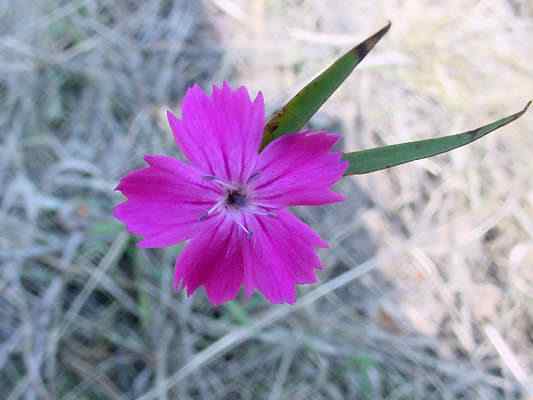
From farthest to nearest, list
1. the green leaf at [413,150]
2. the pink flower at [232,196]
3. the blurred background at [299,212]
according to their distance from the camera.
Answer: the blurred background at [299,212] < the pink flower at [232,196] < the green leaf at [413,150]

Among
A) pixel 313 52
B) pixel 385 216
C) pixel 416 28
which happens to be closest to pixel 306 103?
pixel 385 216

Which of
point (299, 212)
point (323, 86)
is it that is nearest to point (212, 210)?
point (323, 86)

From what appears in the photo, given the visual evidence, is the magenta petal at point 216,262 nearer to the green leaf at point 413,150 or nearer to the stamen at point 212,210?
the stamen at point 212,210

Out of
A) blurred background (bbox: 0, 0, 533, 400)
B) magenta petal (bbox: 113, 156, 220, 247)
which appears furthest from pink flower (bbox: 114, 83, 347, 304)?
blurred background (bbox: 0, 0, 533, 400)

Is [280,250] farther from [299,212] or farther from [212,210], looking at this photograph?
[299,212]

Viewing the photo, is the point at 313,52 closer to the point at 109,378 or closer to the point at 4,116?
the point at 4,116

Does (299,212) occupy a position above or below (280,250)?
above

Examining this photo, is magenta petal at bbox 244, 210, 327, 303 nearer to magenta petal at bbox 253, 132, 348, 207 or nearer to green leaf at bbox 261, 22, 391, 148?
magenta petal at bbox 253, 132, 348, 207

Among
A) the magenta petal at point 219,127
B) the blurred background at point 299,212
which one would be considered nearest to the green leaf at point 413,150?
the magenta petal at point 219,127
